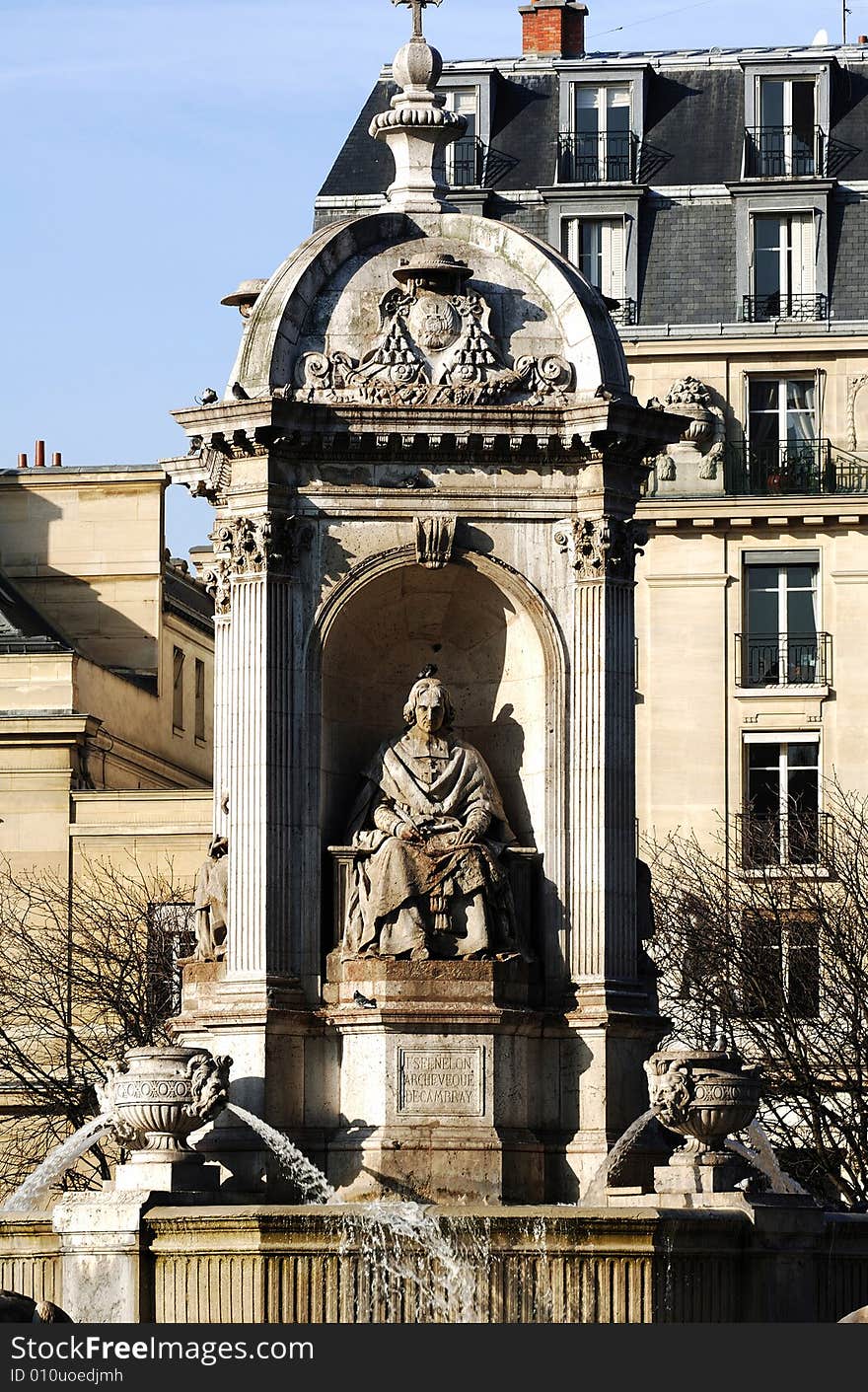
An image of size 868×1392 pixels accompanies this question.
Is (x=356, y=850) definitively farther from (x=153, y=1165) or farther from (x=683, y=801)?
(x=683, y=801)

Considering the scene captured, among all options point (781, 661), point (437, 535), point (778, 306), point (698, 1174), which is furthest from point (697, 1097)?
point (778, 306)

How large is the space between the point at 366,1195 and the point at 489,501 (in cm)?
607

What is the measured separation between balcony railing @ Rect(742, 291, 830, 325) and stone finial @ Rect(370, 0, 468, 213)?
121 ft

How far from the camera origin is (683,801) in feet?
226

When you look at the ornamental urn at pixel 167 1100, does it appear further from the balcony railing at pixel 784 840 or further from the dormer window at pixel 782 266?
the dormer window at pixel 782 266

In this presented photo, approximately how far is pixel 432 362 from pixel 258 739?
361 centimetres

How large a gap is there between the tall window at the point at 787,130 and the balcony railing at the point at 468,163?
517 centimetres

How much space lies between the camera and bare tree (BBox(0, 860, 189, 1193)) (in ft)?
200

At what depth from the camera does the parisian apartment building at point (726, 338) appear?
69.3 metres

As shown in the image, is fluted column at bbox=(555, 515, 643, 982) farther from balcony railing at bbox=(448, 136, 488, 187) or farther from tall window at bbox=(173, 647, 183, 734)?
tall window at bbox=(173, 647, 183, 734)

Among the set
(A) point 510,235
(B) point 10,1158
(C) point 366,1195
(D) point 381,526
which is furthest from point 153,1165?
(B) point 10,1158

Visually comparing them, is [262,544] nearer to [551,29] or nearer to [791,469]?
[791,469]

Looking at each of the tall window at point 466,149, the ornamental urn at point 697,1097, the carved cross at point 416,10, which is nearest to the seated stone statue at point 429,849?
the ornamental urn at point 697,1097

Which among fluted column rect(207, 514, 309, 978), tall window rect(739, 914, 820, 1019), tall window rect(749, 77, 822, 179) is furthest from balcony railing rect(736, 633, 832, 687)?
fluted column rect(207, 514, 309, 978)
